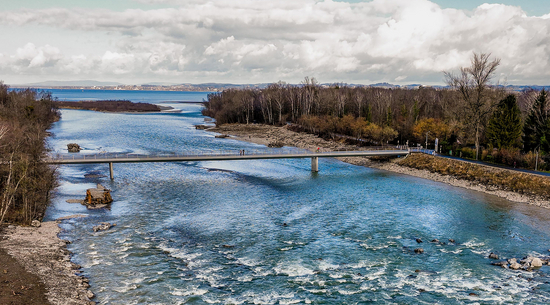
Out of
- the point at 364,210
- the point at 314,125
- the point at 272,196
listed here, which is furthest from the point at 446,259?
the point at 314,125

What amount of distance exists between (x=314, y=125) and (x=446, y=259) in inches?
3357

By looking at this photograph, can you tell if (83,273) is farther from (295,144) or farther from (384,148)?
(295,144)

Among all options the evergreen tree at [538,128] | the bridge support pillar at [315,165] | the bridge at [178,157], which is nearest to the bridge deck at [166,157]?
the bridge at [178,157]

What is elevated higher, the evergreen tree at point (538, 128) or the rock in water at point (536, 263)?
the evergreen tree at point (538, 128)

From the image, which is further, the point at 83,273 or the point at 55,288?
the point at 83,273

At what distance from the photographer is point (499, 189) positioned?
190ft

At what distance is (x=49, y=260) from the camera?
105 feet

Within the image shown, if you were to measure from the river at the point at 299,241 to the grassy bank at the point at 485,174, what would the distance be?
4850 millimetres

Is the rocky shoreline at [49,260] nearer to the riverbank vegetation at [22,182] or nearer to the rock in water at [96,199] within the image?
the riverbank vegetation at [22,182]

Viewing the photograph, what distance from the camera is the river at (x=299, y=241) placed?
28.5 meters

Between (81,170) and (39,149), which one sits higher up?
(39,149)

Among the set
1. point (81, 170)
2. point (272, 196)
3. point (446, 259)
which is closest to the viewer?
point (446, 259)

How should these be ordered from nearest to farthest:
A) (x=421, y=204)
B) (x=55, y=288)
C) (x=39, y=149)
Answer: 1. (x=55, y=288)
2. (x=39, y=149)
3. (x=421, y=204)

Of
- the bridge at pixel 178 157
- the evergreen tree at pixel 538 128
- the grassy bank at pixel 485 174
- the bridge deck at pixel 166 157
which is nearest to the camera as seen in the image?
the grassy bank at pixel 485 174
